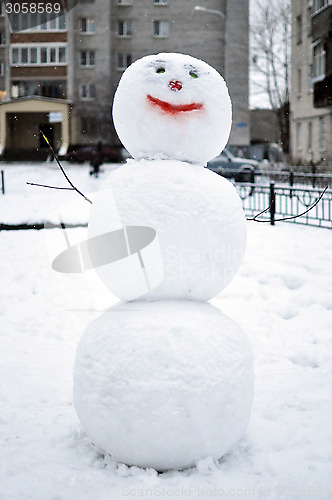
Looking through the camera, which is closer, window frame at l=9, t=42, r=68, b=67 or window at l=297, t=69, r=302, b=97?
window at l=297, t=69, r=302, b=97

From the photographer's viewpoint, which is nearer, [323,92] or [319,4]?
[323,92]

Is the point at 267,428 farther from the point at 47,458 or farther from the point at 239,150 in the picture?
the point at 239,150

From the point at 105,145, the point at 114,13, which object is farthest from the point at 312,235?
the point at 114,13

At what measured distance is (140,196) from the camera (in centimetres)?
335

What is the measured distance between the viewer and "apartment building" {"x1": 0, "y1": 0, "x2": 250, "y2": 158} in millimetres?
39250

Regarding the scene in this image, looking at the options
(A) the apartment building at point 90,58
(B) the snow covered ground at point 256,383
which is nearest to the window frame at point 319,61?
(A) the apartment building at point 90,58

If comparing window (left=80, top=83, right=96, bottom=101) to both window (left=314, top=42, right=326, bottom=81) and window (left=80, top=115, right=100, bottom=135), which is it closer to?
window (left=80, top=115, right=100, bottom=135)

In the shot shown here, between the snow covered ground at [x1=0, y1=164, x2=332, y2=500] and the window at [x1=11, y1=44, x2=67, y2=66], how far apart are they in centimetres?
3420

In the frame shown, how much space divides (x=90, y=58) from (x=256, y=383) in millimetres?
40536

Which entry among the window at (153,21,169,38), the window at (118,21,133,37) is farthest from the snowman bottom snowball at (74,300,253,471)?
the window at (118,21,133,37)

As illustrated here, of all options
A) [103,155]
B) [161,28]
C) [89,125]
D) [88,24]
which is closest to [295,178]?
[103,155]

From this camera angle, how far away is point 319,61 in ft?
91.0

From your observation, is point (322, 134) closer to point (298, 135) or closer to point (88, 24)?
point (298, 135)

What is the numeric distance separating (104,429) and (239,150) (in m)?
36.6
